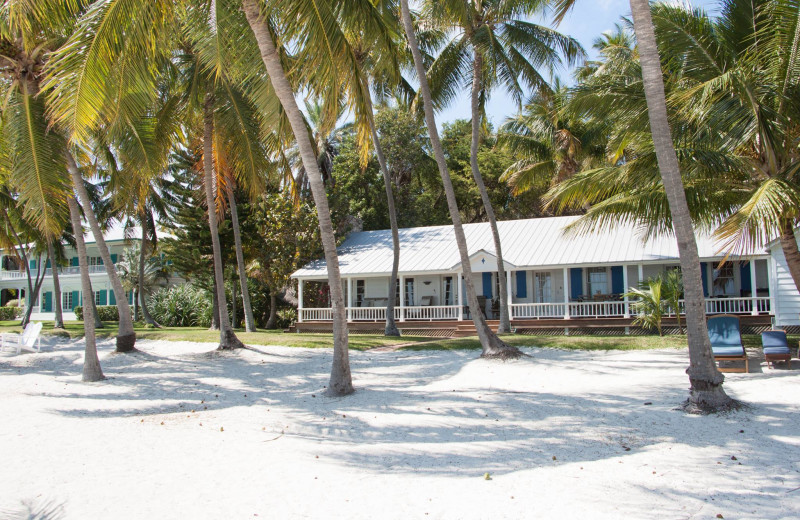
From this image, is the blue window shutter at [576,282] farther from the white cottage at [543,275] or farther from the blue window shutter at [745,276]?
the blue window shutter at [745,276]

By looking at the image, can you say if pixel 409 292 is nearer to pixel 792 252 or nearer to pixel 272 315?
pixel 272 315

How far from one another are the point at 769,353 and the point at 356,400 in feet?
26.1

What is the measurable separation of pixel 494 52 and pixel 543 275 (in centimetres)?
1067

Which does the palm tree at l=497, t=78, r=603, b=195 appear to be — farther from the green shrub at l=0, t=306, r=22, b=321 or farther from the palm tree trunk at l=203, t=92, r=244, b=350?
the green shrub at l=0, t=306, r=22, b=321

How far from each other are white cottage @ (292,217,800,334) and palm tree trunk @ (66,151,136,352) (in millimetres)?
9798

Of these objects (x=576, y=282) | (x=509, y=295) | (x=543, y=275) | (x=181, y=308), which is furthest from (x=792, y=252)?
(x=181, y=308)

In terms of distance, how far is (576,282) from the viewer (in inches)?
930

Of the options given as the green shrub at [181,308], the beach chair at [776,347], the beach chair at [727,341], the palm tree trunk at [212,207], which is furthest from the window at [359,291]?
the beach chair at [776,347]

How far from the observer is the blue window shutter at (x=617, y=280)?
2338cm

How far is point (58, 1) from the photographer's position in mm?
9867

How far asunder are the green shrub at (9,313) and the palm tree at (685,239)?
50.0 metres

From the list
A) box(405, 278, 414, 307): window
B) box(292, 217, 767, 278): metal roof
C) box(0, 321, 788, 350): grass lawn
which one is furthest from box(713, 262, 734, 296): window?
box(405, 278, 414, 307): window

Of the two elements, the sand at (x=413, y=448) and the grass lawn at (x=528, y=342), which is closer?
the sand at (x=413, y=448)

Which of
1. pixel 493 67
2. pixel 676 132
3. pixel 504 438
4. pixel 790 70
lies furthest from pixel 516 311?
pixel 504 438
